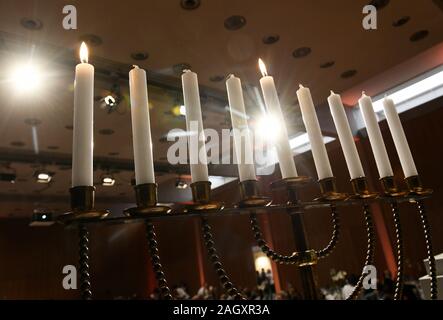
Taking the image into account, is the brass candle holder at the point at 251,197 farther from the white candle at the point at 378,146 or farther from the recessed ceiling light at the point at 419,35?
the recessed ceiling light at the point at 419,35

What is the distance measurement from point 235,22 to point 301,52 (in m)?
1.15

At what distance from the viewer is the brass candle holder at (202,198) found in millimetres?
729

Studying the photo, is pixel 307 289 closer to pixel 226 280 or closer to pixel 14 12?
pixel 226 280

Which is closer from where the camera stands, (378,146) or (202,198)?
(202,198)

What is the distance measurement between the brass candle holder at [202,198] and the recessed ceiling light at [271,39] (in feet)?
11.6

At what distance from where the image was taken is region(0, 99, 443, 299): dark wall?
663cm

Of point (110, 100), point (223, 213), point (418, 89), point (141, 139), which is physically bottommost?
point (223, 213)

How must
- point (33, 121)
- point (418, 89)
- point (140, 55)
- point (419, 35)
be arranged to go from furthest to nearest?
1. point (418, 89)
2. point (33, 121)
3. point (419, 35)
4. point (140, 55)

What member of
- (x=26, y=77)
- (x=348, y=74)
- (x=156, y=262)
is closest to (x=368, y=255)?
(x=156, y=262)

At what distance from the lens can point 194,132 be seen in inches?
28.4

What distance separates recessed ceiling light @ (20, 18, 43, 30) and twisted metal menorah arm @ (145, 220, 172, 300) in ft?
10.9

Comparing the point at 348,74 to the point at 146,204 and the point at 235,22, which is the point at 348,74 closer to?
the point at 235,22

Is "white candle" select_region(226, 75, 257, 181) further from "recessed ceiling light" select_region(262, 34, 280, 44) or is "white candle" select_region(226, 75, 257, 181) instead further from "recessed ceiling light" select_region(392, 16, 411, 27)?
"recessed ceiling light" select_region(392, 16, 411, 27)

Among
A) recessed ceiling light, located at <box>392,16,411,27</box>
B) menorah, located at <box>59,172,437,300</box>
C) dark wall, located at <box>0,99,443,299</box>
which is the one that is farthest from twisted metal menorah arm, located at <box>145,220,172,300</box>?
dark wall, located at <box>0,99,443,299</box>
